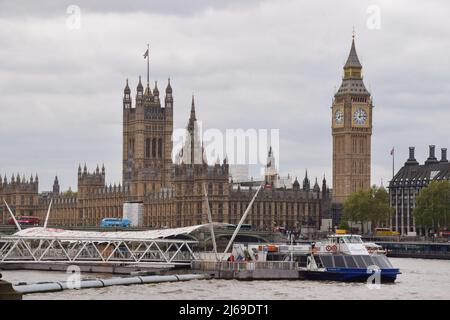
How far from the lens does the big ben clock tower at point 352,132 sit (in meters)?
180

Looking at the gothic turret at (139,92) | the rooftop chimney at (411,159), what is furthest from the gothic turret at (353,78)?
the gothic turret at (139,92)

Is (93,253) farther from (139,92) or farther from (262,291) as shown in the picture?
(139,92)

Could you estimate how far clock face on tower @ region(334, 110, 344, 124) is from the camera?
180 m

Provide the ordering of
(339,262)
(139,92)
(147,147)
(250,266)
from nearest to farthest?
1. (339,262)
2. (250,266)
3. (147,147)
4. (139,92)

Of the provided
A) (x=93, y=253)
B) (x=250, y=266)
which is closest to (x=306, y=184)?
(x=93, y=253)

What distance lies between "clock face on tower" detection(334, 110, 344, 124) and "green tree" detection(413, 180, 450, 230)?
31.0 metres

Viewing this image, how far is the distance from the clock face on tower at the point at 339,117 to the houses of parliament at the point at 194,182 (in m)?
0.15

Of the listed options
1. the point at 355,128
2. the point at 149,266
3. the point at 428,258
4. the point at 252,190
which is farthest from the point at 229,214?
the point at 149,266

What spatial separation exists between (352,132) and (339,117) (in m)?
Answer: 3.00

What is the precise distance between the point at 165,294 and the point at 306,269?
1486cm

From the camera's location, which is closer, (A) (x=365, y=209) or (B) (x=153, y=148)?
(A) (x=365, y=209)

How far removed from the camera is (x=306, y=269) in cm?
6550

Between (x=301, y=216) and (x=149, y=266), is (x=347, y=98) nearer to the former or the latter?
(x=301, y=216)

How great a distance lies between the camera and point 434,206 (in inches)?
5827
